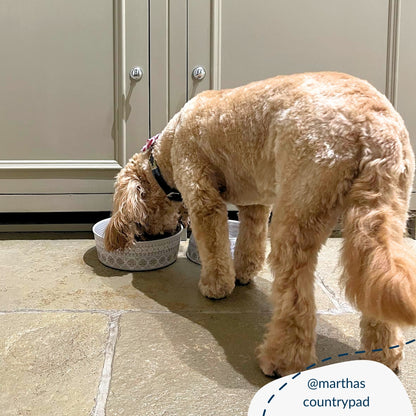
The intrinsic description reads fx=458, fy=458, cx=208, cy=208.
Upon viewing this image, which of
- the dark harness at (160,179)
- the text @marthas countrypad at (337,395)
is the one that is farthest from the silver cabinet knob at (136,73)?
the text @marthas countrypad at (337,395)

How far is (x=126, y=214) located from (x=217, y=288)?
49 centimetres

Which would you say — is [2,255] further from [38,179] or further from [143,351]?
[143,351]

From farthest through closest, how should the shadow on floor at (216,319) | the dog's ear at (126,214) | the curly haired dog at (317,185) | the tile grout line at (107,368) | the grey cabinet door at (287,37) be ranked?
1. the grey cabinet door at (287,37)
2. the dog's ear at (126,214)
3. the shadow on floor at (216,319)
4. the tile grout line at (107,368)
5. the curly haired dog at (317,185)

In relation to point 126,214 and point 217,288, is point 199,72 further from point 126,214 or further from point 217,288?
point 217,288

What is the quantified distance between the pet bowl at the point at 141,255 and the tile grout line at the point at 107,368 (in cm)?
43

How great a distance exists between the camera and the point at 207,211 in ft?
5.57

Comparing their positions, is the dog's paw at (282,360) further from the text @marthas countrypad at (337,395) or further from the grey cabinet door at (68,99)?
the grey cabinet door at (68,99)

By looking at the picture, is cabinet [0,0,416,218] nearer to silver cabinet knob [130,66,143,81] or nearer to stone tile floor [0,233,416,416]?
silver cabinet knob [130,66,143,81]

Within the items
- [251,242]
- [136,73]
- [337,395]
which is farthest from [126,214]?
[337,395]

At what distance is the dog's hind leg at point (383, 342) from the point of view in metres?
1.23

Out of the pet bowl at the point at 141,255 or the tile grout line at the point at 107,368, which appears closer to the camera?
the tile grout line at the point at 107,368

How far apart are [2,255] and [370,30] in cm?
223

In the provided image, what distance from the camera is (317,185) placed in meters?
1.15

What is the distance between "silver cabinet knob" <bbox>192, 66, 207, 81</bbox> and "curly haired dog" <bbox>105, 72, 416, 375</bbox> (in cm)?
75
